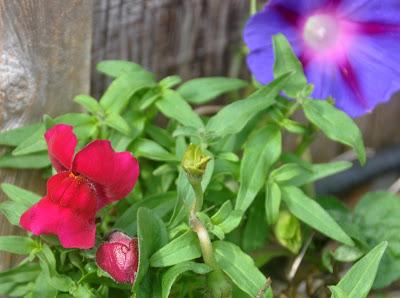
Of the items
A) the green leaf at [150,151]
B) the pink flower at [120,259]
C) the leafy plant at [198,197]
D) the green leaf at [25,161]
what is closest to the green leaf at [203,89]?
the leafy plant at [198,197]

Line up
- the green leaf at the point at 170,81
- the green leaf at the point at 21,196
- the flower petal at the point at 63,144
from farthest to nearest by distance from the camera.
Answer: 1. the green leaf at the point at 170,81
2. the green leaf at the point at 21,196
3. the flower petal at the point at 63,144

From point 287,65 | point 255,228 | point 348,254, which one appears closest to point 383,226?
point 348,254

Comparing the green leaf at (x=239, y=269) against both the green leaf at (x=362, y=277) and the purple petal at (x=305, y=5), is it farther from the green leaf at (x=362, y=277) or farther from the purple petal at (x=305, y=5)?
the purple petal at (x=305, y=5)

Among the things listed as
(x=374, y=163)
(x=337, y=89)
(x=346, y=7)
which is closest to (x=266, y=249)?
(x=337, y=89)

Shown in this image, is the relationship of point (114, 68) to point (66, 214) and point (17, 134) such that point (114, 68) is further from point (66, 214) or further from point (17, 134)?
point (66, 214)

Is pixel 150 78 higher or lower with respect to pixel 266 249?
higher

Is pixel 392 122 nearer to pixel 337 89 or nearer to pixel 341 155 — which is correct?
pixel 341 155
